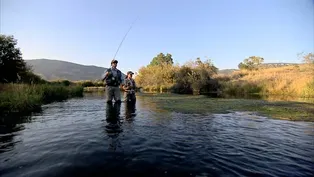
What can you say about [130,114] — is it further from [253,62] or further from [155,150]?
[253,62]

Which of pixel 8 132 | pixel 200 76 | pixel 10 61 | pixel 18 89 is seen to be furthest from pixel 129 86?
pixel 200 76

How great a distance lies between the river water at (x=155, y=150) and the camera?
13.2ft

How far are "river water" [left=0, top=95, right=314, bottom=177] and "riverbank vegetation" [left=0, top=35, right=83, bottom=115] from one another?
4.64m

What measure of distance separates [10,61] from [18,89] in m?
16.5

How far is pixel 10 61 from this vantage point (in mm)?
27281

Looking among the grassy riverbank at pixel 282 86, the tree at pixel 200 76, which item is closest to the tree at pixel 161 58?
the tree at pixel 200 76

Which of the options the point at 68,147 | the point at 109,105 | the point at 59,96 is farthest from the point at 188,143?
the point at 59,96

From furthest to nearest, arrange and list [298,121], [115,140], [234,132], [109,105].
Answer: [109,105] < [298,121] < [234,132] < [115,140]

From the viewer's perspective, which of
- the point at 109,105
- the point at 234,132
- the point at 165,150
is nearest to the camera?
the point at 165,150

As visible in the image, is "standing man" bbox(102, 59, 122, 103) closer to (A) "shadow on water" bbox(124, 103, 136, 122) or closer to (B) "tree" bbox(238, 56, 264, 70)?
(A) "shadow on water" bbox(124, 103, 136, 122)

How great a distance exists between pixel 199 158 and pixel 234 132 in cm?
291

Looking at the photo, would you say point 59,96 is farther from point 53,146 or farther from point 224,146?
point 224,146

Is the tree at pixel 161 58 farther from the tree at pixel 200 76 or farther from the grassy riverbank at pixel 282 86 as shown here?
the grassy riverbank at pixel 282 86

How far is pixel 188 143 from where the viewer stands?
5.71 m
